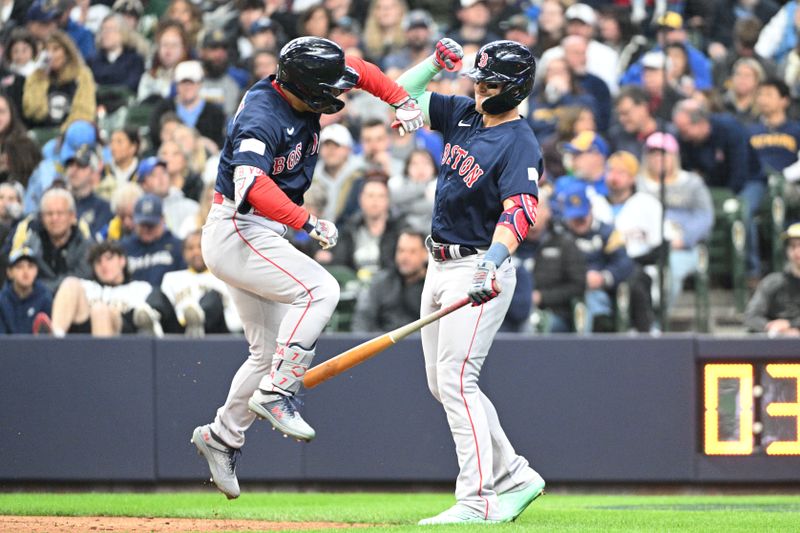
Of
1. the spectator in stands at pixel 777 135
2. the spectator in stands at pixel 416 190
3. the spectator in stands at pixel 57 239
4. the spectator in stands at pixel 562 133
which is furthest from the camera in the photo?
the spectator in stands at pixel 562 133

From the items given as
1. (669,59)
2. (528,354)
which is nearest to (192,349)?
(528,354)

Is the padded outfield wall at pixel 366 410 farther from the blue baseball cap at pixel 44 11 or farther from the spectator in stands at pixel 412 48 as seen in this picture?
the blue baseball cap at pixel 44 11

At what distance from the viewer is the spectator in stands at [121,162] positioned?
35.4ft

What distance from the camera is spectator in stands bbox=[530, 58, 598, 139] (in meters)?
11.1

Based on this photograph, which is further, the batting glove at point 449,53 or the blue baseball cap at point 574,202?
the blue baseball cap at point 574,202

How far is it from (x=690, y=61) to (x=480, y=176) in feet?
19.0

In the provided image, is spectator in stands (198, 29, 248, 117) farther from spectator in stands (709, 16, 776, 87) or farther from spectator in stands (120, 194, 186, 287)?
spectator in stands (709, 16, 776, 87)

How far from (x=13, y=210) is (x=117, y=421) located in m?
2.48

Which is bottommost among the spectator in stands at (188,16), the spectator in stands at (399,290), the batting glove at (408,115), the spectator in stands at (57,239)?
the spectator in stands at (399,290)

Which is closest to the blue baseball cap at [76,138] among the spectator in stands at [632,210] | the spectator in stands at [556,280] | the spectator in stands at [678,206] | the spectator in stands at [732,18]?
the spectator in stands at [556,280]

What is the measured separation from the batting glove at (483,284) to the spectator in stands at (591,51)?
582 centimetres

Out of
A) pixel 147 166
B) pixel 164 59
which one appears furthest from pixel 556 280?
pixel 164 59

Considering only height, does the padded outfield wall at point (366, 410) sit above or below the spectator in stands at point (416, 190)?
below

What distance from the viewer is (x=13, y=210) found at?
34.4ft
